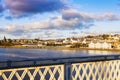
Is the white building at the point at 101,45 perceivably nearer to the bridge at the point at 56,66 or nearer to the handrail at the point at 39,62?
the bridge at the point at 56,66

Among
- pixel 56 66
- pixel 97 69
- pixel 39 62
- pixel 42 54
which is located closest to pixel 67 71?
pixel 56 66

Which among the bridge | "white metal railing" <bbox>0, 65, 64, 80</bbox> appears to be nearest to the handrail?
the bridge

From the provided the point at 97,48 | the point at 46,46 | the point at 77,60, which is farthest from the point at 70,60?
the point at 46,46

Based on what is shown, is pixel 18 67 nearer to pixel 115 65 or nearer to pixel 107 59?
pixel 107 59

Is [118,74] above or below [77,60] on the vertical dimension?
below

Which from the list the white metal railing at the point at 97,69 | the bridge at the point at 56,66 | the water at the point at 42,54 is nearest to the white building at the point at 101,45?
the water at the point at 42,54

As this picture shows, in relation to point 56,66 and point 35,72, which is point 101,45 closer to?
point 56,66

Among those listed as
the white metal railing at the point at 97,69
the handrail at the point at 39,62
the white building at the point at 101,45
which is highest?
the handrail at the point at 39,62

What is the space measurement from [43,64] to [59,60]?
0.77 metres

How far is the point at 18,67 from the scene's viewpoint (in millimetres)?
5996

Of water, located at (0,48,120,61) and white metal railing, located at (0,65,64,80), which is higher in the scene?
white metal railing, located at (0,65,64,80)

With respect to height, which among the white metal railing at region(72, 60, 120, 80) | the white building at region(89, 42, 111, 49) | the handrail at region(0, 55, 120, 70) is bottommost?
the white building at region(89, 42, 111, 49)

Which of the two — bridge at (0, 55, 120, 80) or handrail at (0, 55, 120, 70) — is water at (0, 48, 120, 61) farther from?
handrail at (0, 55, 120, 70)

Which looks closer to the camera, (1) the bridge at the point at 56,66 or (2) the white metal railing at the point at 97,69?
(1) the bridge at the point at 56,66
